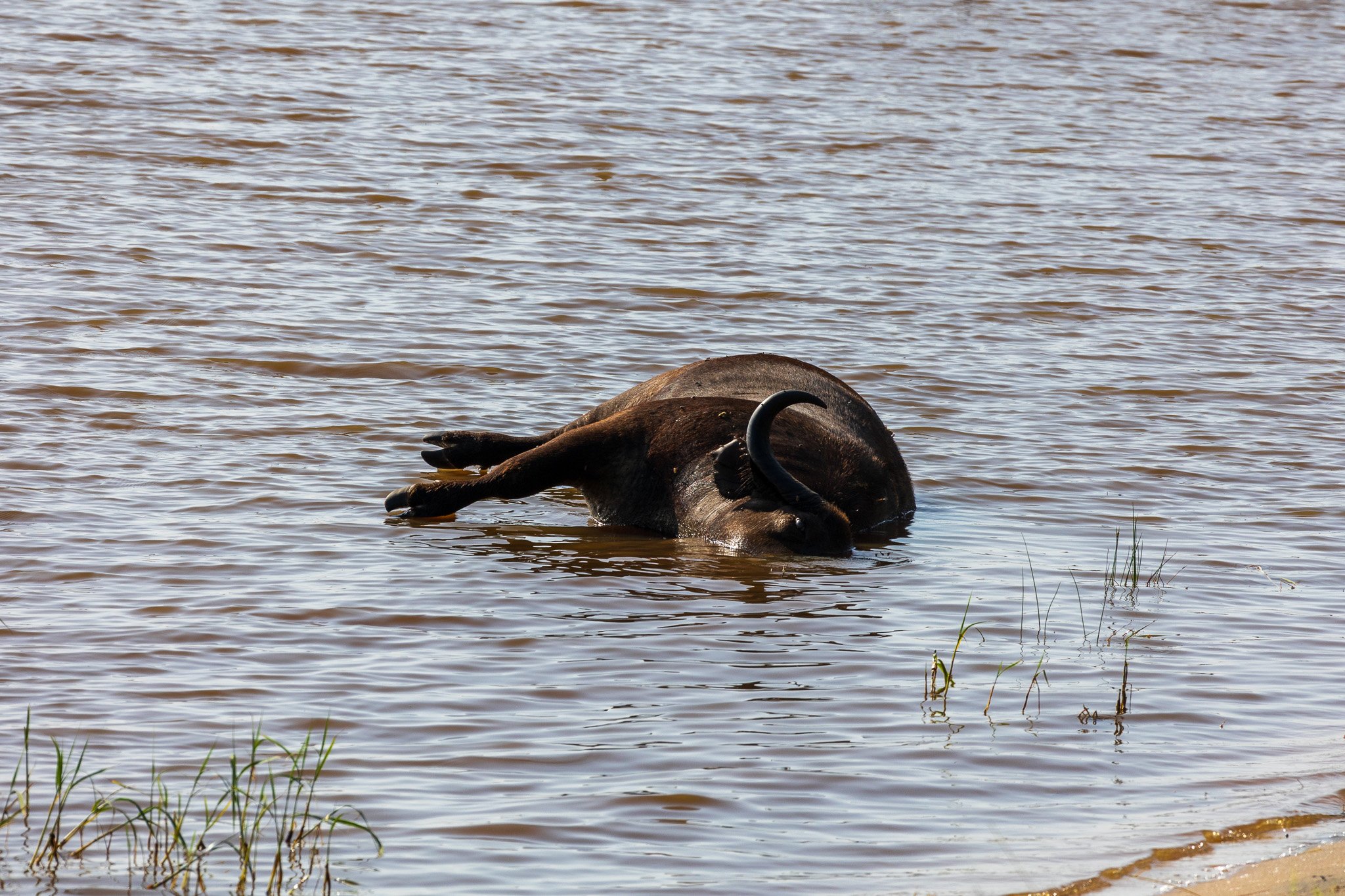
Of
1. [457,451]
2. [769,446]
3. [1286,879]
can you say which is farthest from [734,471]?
[1286,879]

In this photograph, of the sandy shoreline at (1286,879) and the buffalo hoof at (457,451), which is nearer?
the sandy shoreline at (1286,879)

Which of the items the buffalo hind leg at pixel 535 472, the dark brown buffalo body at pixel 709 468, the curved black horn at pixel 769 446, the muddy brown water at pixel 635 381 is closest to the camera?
the muddy brown water at pixel 635 381

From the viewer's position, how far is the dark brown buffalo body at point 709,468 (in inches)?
307

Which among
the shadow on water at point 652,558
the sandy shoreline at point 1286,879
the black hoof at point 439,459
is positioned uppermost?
the sandy shoreline at point 1286,879

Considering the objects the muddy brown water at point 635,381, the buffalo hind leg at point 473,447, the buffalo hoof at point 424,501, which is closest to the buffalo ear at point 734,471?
the muddy brown water at point 635,381

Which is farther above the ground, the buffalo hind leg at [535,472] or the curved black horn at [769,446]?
the curved black horn at [769,446]

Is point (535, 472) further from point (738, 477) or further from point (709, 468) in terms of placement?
point (738, 477)

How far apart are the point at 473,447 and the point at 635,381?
76.1 inches

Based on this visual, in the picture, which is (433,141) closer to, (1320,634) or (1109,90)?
(1109,90)

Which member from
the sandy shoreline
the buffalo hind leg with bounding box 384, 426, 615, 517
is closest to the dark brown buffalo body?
the buffalo hind leg with bounding box 384, 426, 615, 517

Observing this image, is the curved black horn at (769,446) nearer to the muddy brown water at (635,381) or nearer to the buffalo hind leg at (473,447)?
the muddy brown water at (635,381)

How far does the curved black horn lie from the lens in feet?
23.9

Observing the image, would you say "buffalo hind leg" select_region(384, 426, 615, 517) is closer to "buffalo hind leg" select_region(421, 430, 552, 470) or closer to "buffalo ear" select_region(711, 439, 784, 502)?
"buffalo hind leg" select_region(421, 430, 552, 470)

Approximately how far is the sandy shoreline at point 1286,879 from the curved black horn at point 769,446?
3.13 metres
